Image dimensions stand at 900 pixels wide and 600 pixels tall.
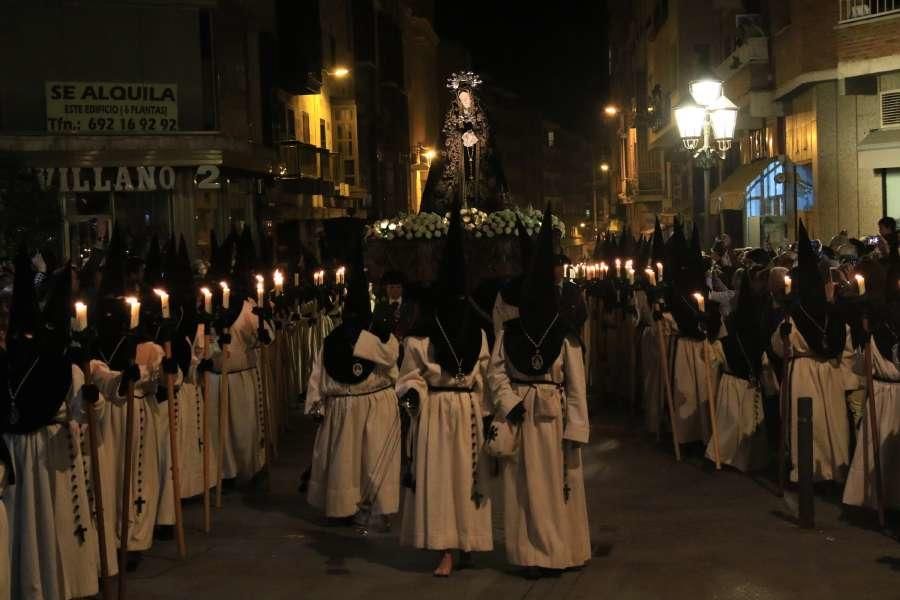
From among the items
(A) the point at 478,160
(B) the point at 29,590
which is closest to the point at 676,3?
(A) the point at 478,160

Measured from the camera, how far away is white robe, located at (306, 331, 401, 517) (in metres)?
11.4

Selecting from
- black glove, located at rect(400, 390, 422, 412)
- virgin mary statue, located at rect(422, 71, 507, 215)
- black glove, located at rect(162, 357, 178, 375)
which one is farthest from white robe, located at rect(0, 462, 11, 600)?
virgin mary statue, located at rect(422, 71, 507, 215)

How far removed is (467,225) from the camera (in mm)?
21516

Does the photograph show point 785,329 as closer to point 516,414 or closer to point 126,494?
point 516,414

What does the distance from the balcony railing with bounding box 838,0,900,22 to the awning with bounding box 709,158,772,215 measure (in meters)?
4.74

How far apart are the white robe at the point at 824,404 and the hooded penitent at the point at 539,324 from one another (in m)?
3.41

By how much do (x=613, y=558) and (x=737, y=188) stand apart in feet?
69.7

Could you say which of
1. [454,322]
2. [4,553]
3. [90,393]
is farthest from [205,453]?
[4,553]

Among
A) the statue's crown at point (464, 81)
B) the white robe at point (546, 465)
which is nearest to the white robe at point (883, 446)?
the white robe at point (546, 465)

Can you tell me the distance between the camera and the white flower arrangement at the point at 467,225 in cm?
2142

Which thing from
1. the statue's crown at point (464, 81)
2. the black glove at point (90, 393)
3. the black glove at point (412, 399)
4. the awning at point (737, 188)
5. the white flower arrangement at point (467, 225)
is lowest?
the black glove at point (412, 399)

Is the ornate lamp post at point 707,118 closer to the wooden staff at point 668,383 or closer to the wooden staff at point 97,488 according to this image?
the wooden staff at point 668,383

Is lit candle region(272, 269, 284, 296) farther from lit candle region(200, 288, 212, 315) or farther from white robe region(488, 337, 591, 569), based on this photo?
white robe region(488, 337, 591, 569)

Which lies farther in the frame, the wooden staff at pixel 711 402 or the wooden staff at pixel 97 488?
the wooden staff at pixel 711 402
